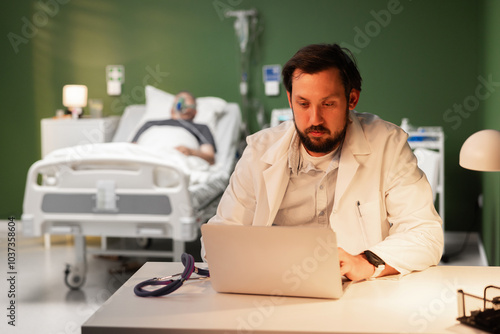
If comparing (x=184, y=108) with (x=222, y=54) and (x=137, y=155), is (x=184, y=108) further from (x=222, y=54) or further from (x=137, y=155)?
(x=137, y=155)

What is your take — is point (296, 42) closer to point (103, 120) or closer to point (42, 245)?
point (103, 120)

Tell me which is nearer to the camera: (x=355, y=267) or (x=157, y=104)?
(x=355, y=267)

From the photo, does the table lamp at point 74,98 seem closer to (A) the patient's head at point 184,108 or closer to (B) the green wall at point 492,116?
(A) the patient's head at point 184,108

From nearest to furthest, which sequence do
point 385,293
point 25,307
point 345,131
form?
point 385,293
point 345,131
point 25,307

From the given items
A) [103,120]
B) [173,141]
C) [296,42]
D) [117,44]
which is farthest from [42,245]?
[296,42]

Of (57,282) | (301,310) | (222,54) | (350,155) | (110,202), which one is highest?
(222,54)

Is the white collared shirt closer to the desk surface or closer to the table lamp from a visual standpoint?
the desk surface

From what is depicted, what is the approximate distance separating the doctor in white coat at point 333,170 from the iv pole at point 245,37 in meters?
2.87

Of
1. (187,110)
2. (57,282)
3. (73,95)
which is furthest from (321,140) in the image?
(73,95)

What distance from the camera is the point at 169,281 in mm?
1335

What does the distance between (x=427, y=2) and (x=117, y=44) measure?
89.7 inches

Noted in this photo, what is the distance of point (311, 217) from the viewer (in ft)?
6.00

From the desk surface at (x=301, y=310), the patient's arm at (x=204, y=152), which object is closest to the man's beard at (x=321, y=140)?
the desk surface at (x=301, y=310)

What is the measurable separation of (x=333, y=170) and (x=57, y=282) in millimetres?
2223
